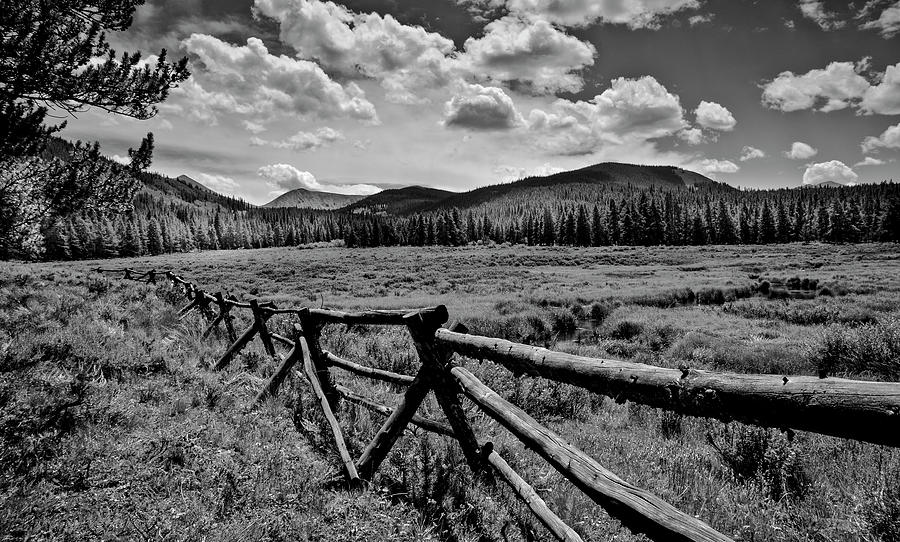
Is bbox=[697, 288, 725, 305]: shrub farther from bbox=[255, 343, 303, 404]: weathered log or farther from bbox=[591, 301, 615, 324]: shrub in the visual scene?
bbox=[255, 343, 303, 404]: weathered log

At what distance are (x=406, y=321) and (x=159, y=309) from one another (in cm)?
1145

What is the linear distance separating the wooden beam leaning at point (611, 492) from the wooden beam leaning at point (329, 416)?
1.75m

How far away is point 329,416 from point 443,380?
81.4 inches

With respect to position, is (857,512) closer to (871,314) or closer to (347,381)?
(347,381)

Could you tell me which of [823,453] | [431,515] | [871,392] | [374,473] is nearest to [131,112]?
[374,473]

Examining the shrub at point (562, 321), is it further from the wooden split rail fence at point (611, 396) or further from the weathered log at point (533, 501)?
the weathered log at point (533, 501)

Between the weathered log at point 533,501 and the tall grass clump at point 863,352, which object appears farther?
the tall grass clump at point 863,352

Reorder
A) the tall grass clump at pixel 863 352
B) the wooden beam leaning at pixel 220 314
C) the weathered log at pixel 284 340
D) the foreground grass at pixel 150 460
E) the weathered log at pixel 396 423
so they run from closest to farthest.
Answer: the foreground grass at pixel 150 460 < the weathered log at pixel 396 423 < the weathered log at pixel 284 340 < the wooden beam leaning at pixel 220 314 < the tall grass clump at pixel 863 352

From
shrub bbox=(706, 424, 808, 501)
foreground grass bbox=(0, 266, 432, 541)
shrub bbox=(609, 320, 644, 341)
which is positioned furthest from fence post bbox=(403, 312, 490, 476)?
shrub bbox=(609, 320, 644, 341)

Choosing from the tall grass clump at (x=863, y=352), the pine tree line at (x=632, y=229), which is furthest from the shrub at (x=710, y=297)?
the pine tree line at (x=632, y=229)

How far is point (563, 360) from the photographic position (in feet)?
8.80

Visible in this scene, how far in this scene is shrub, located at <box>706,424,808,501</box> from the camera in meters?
4.58

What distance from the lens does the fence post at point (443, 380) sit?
3.76 meters

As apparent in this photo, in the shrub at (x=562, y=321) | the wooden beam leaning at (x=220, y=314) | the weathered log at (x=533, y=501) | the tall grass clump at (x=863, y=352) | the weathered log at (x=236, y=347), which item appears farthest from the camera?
the shrub at (x=562, y=321)
